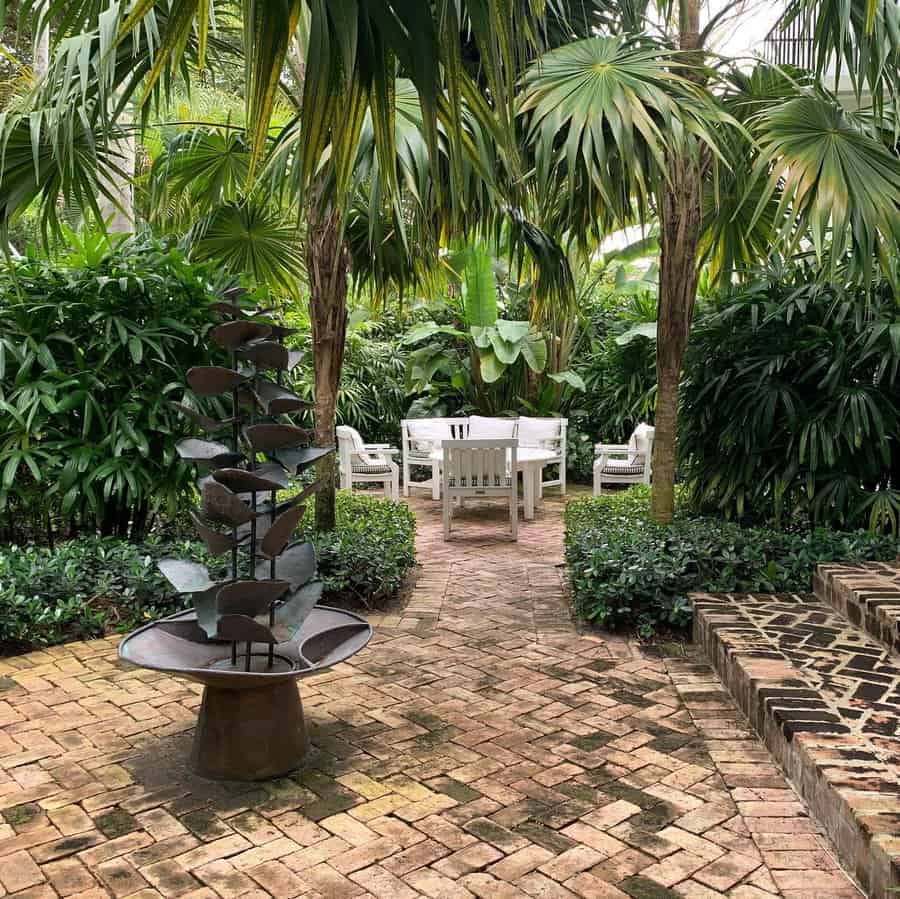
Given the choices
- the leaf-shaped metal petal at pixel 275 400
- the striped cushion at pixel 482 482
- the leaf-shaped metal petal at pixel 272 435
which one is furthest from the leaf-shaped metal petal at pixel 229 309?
the striped cushion at pixel 482 482

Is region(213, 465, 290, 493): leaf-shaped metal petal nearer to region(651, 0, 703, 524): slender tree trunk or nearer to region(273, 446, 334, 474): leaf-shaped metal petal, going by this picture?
region(273, 446, 334, 474): leaf-shaped metal petal

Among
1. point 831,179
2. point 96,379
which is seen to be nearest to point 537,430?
point 96,379

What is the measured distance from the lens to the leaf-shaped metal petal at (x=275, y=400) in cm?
299

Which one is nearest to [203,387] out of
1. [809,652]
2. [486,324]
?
[809,652]

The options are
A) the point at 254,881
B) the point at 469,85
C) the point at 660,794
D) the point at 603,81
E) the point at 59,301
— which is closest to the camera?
the point at 469,85

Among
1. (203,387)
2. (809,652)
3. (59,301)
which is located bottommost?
(809,652)

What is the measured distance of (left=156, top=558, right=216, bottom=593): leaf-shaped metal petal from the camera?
311cm

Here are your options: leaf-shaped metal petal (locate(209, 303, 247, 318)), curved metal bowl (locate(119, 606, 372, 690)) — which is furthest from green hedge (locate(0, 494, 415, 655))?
leaf-shaped metal petal (locate(209, 303, 247, 318))

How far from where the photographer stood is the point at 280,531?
116 inches

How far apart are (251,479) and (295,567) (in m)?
0.48

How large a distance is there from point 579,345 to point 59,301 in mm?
7302

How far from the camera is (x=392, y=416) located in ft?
38.7

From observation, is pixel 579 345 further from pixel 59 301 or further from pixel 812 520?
pixel 59 301

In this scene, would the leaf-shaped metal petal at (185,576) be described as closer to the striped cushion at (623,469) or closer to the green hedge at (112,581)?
the green hedge at (112,581)
